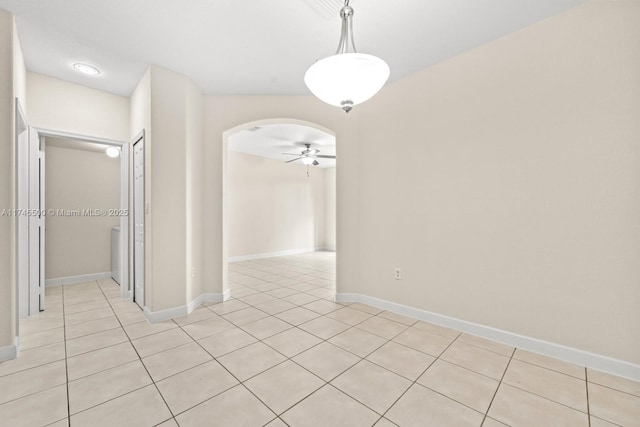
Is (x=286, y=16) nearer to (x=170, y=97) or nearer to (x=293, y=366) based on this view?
(x=170, y=97)

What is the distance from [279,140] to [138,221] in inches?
133

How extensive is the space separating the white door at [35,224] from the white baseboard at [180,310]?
132 centimetres

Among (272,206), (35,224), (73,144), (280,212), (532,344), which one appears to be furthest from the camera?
(280,212)

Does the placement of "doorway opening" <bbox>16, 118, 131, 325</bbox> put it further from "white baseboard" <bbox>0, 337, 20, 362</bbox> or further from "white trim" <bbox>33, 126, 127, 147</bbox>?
→ "white baseboard" <bbox>0, 337, 20, 362</bbox>

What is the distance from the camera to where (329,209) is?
30.2 ft

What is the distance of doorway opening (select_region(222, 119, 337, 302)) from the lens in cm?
457

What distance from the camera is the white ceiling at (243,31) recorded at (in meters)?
2.12

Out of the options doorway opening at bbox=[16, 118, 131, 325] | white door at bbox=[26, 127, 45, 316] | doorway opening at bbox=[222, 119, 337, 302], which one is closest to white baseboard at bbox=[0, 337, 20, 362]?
white door at bbox=[26, 127, 45, 316]

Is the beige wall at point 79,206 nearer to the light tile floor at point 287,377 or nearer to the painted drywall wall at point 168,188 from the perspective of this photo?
the light tile floor at point 287,377

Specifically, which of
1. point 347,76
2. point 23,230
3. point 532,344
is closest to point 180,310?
point 23,230

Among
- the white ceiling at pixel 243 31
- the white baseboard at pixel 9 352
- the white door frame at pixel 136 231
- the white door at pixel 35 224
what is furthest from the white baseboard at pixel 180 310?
the white ceiling at pixel 243 31

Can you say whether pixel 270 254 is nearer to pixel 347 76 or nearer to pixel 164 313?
pixel 164 313

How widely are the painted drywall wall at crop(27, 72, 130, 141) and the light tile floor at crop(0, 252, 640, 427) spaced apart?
7.84 feet

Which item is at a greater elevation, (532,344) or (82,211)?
(82,211)
